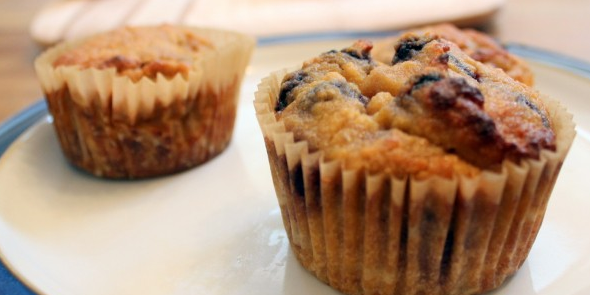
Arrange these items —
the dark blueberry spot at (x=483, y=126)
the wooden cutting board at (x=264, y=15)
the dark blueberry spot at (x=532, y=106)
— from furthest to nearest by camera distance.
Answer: the wooden cutting board at (x=264, y=15)
the dark blueberry spot at (x=532, y=106)
the dark blueberry spot at (x=483, y=126)

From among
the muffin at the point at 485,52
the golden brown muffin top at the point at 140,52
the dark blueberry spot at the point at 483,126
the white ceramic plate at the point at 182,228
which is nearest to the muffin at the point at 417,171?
the dark blueberry spot at the point at 483,126

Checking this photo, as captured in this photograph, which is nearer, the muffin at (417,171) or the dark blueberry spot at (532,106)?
the muffin at (417,171)

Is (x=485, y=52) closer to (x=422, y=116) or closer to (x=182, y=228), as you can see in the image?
→ (x=422, y=116)

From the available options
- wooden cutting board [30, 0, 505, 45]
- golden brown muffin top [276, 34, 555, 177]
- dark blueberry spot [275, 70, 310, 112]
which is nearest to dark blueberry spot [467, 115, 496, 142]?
golden brown muffin top [276, 34, 555, 177]

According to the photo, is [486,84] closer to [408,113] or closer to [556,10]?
[408,113]

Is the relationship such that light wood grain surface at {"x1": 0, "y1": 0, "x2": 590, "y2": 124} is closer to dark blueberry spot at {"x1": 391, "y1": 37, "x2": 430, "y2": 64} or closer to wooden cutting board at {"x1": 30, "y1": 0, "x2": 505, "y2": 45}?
wooden cutting board at {"x1": 30, "y1": 0, "x2": 505, "y2": 45}

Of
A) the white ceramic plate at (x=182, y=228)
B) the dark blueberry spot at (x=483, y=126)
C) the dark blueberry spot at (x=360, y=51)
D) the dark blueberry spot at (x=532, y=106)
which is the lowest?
the white ceramic plate at (x=182, y=228)

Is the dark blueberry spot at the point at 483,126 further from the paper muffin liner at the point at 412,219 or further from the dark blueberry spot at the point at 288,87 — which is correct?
the dark blueberry spot at the point at 288,87
